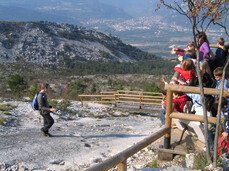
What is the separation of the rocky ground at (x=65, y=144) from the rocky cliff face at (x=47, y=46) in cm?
4368

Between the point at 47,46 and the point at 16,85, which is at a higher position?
the point at 47,46

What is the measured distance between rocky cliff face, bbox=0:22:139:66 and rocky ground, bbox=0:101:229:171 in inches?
1720

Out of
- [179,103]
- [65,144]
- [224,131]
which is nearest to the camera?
[224,131]

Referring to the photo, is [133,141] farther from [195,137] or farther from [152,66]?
[152,66]

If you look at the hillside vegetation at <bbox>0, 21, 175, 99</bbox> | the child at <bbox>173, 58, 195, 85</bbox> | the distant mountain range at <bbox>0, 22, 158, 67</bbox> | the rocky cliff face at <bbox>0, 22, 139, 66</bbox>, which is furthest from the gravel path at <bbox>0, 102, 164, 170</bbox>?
the distant mountain range at <bbox>0, 22, 158, 67</bbox>

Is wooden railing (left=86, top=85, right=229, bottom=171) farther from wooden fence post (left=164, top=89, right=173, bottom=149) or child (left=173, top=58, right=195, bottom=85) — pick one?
child (left=173, top=58, right=195, bottom=85)

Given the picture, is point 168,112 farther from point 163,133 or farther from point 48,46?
point 48,46

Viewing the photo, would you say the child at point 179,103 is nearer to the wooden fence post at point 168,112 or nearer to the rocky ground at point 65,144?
the wooden fence post at point 168,112

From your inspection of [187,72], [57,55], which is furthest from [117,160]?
[57,55]

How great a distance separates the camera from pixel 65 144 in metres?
6.93

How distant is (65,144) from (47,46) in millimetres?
54745

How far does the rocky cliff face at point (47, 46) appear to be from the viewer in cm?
5372

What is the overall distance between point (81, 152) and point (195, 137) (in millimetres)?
2775

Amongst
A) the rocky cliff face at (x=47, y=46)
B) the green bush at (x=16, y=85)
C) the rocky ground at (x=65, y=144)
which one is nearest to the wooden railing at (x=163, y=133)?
the rocky ground at (x=65, y=144)
